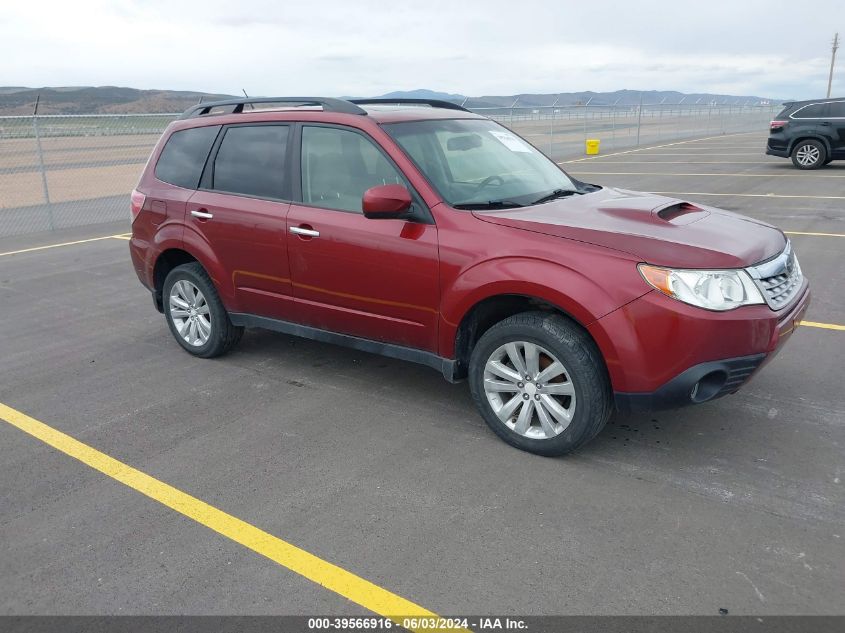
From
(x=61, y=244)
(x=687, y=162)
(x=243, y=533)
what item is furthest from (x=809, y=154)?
(x=243, y=533)

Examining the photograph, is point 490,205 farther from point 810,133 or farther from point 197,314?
point 810,133

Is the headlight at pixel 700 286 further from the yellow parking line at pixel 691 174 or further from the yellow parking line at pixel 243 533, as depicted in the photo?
the yellow parking line at pixel 691 174

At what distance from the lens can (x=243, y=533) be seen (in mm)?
3305

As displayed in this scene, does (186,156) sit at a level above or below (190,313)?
above

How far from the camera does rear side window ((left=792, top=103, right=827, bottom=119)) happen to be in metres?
17.1

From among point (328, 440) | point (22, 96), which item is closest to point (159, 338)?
point (328, 440)

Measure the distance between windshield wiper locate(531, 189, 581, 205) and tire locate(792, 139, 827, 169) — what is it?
15.4 meters

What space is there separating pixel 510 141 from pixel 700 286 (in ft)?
6.77

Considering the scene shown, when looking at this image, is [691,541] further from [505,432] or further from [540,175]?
[540,175]

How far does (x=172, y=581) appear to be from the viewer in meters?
2.97

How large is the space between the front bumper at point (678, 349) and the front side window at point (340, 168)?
1.58 m

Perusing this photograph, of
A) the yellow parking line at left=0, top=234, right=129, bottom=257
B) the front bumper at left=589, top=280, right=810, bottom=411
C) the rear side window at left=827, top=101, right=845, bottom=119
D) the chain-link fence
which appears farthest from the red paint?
the rear side window at left=827, top=101, right=845, bottom=119

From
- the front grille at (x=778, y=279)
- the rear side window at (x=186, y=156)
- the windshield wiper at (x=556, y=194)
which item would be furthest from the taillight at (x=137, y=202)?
the front grille at (x=778, y=279)

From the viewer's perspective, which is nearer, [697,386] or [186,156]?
[697,386]
